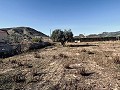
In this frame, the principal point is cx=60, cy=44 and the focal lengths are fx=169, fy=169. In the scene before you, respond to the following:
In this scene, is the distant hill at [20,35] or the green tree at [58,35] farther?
the distant hill at [20,35]

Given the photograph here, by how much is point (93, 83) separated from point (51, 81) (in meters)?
2.28

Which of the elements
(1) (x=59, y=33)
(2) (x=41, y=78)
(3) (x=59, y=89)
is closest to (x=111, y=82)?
(3) (x=59, y=89)

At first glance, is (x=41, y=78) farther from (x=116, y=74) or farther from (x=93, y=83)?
(x=116, y=74)

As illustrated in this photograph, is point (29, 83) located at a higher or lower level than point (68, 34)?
lower

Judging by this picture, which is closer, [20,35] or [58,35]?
[58,35]

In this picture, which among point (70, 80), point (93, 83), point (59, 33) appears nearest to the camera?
point (93, 83)

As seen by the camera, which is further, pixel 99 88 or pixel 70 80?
pixel 70 80

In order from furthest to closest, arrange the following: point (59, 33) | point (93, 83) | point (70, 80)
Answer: point (59, 33) < point (70, 80) < point (93, 83)

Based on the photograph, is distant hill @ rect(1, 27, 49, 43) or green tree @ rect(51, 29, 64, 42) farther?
distant hill @ rect(1, 27, 49, 43)

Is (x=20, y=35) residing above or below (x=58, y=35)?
above

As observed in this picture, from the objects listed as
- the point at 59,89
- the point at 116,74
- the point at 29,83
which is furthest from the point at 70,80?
the point at 116,74

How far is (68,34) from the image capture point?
45.0 meters

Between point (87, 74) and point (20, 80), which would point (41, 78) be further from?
point (87, 74)

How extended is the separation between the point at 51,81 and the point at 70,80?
1.07 m
